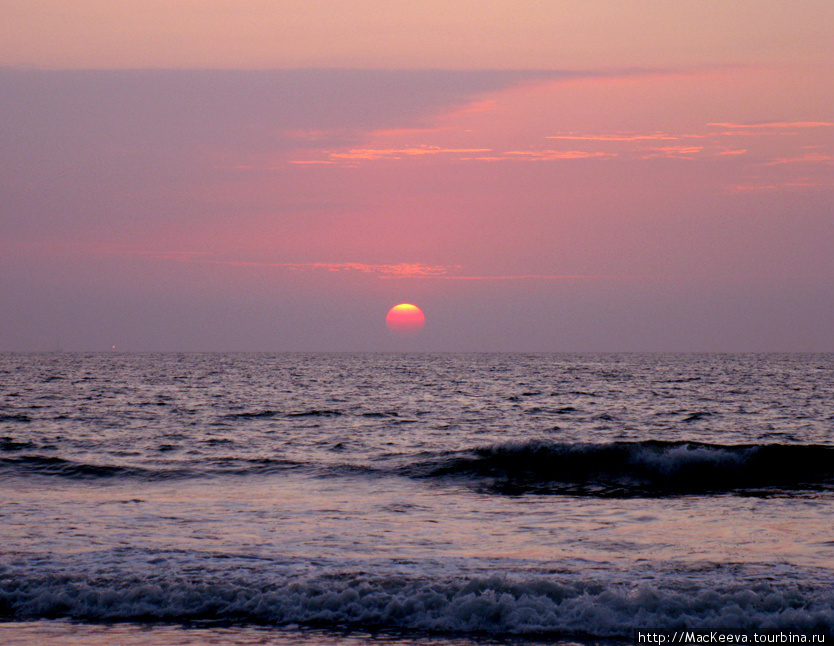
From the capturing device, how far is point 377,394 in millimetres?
56281

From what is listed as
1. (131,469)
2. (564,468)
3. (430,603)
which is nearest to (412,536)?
(430,603)

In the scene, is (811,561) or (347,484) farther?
(347,484)

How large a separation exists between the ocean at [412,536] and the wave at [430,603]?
0.03 metres

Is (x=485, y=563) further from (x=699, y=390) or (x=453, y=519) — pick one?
(x=699, y=390)

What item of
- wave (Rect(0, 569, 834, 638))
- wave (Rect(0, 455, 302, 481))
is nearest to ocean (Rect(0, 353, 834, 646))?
wave (Rect(0, 569, 834, 638))

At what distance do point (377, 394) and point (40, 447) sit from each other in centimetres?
3132

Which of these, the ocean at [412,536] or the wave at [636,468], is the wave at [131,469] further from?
the wave at [636,468]

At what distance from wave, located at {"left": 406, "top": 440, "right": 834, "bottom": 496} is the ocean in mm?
114

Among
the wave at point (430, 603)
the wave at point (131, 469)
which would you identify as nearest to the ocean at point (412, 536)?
the wave at point (430, 603)

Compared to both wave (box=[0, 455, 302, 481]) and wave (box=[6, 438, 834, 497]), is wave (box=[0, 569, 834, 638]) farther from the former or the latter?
wave (box=[0, 455, 302, 481])

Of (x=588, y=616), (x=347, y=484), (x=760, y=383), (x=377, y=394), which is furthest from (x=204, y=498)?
(x=760, y=383)

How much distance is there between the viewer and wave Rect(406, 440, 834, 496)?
20.0 metres

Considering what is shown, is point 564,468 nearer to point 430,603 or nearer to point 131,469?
point 131,469

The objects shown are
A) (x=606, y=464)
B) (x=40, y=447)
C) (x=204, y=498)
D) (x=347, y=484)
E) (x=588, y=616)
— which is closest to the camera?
(x=588, y=616)
